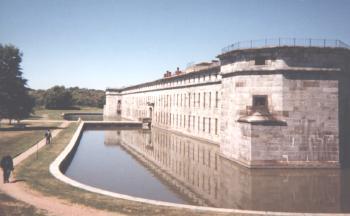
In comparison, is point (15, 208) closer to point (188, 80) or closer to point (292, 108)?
point (292, 108)

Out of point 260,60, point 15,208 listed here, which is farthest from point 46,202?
point 260,60

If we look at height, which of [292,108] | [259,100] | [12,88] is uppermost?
[12,88]

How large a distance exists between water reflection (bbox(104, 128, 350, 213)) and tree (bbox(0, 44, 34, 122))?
75.3 feet

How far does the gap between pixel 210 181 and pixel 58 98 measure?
331 ft

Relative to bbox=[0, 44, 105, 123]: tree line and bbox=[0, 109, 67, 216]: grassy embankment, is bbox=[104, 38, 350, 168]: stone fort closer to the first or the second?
bbox=[0, 109, 67, 216]: grassy embankment

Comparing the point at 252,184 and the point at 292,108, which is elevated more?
the point at 292,108

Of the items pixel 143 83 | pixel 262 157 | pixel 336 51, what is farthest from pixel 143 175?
pixel 143 83

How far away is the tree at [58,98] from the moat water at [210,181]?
87409mm

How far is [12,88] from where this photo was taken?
40906 mm

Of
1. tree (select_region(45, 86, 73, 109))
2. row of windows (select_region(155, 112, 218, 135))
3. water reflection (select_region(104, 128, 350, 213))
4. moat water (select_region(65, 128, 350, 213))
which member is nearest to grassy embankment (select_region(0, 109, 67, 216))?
moat water (select_region(65, 128, 350, 213))

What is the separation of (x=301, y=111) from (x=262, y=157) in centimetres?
444

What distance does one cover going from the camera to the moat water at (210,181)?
51.6 ft

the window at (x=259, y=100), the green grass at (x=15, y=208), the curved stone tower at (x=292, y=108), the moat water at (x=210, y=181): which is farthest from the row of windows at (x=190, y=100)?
the green grass at (x=15, y=208)

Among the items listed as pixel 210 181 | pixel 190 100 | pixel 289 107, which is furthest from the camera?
pixel 190 100
